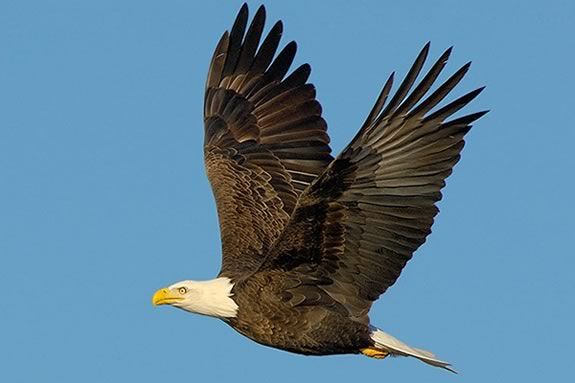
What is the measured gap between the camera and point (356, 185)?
11031 millimetres

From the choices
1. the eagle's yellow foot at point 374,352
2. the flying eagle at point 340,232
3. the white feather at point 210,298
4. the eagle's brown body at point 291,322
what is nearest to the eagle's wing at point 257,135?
the flying eagle at point 340,232

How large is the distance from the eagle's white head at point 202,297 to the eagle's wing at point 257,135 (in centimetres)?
109

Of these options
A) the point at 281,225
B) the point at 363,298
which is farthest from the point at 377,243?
the point at 281,225

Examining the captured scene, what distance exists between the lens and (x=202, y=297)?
1222cm

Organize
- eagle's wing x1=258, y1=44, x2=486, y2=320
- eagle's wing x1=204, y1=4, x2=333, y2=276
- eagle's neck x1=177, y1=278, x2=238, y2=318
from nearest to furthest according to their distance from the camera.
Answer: eagle's wing x1=258, y1=44, x2=486, y2=320 < eagle's neck x1=177, y1=278, x2=238, y2=318 < eagle's wing x1=204, y1=4, x2=333, y2=276

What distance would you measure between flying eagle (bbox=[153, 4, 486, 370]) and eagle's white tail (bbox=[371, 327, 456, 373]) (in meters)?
0.01

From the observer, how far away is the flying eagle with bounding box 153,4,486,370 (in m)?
11.0

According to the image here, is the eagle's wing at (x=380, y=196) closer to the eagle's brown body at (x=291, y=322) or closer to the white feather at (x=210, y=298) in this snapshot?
the eagle's brown body at (x=291, y=322)

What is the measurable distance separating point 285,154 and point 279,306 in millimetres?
2810

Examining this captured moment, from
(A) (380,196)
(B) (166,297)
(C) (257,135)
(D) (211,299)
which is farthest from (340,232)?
(C) (257,135)

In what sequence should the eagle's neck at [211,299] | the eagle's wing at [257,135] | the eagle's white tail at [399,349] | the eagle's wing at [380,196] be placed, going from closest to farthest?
the eagle's wing at [380,196]
the eagle's white tail at [399,349]
the eagle's neck at [211,299]
the eagle's wing at [257,135]

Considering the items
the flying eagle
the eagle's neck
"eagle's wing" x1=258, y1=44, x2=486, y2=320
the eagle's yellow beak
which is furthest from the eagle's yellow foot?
the eagle's yellow beak

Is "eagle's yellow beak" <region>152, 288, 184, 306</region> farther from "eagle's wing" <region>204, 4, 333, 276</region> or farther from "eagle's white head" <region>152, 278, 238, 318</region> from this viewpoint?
"eagle's wing" <region>204, 4, 333, 276</region>

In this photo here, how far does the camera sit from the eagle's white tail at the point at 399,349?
1178cm
